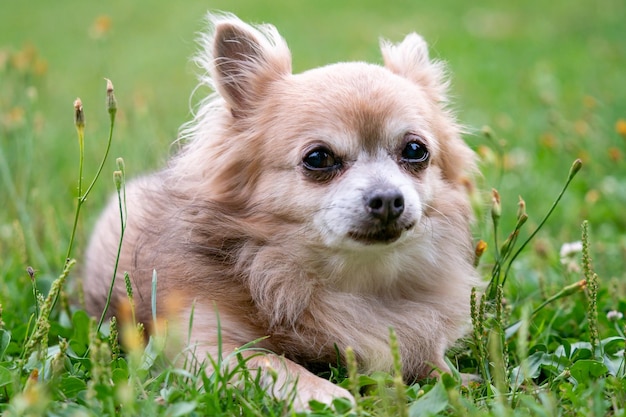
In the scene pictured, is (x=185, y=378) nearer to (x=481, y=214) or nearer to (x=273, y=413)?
(x=273, y=413)

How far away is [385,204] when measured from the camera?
125 inches

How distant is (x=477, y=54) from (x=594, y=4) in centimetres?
348

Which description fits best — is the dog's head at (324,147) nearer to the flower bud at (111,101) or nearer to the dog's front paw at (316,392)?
the dog's front paw at (316,392)

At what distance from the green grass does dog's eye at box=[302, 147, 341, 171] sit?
2.44ft

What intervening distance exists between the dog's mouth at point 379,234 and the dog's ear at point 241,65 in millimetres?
878

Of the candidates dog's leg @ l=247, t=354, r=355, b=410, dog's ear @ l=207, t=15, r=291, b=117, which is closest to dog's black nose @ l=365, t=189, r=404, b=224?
dog's leg @ l=247, t=354, r=355, b=410

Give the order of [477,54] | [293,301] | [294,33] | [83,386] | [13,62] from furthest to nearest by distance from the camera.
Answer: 1. [294,33]
2. [477,54]
3. [13,62]
4. [293,301]
5. [83,386]

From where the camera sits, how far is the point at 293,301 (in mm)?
3348

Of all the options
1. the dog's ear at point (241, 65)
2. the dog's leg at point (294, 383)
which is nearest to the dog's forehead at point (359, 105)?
the dog's ear at point (241, 65)

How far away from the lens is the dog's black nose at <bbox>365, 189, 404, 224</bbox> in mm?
3168

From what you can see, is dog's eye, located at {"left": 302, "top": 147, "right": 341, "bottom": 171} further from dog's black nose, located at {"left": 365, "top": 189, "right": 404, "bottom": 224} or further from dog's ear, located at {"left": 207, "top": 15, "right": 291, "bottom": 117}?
dog's ear, located at {"left": 207, "top": 15, "right": 291, "bottom": 117}

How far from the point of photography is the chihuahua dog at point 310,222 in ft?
10.8

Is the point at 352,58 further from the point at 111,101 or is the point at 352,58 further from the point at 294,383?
the point at 294,383

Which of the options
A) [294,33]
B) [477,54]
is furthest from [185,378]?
[294,33]
